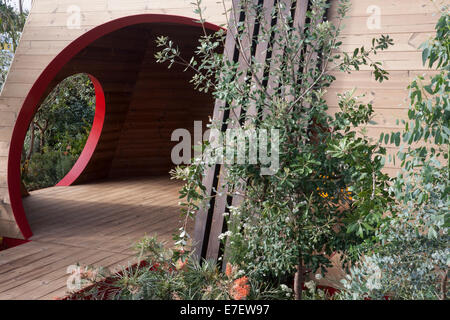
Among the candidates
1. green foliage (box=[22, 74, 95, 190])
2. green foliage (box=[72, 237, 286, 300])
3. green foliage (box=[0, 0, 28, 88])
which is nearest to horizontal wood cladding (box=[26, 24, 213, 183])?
green foliage (box=[22, 74, 95, 190])

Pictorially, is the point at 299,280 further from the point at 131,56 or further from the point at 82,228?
the point at 131,56

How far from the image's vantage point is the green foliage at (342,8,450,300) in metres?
2.34

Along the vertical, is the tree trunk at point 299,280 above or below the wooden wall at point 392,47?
below

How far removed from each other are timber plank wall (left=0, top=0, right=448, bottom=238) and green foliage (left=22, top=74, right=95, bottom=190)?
4.18 ft

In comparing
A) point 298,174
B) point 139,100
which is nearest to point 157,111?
point 139,100

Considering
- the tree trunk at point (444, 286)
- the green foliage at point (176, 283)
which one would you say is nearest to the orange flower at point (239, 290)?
the green foliage at point (176, 283)

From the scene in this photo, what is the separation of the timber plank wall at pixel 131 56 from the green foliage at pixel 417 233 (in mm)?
926

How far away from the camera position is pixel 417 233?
2.55m

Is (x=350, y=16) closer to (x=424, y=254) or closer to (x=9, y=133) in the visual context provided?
(x=424, y=254)

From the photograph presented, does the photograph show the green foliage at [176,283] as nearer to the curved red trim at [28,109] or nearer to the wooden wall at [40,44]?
the curved red trim at [28,109]

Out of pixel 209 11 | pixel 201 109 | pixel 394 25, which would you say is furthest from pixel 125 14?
pixel 201 109

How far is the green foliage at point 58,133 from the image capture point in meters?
8.80

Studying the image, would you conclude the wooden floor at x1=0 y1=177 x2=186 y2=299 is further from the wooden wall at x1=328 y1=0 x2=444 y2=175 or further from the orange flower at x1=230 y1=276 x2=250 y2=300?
the wooden wall at x1=328 y1=0 x2=444 y2=175

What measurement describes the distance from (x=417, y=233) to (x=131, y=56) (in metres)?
6.22
